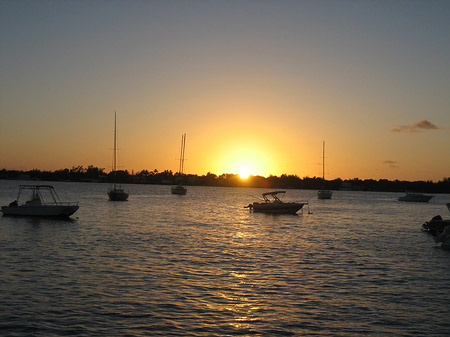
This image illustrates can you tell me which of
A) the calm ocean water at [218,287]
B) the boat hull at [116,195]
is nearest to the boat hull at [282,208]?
the calm ocean water at [218,287]

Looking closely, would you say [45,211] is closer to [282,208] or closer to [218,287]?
[282,208]

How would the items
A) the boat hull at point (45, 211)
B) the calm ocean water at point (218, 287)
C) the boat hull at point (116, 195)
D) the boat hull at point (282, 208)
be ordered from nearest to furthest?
the calm ocean water at point (218, 287)
the boat hull at point (45, 211)
the boat hull at point (282, 208)
the boat hull at point (116, 195)

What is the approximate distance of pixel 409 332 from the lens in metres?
15.4

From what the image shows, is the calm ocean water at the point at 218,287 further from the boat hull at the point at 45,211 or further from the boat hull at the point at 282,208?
the boat hull at the point at 282,208

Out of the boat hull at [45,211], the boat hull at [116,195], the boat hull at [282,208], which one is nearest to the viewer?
the boat hull at [45,211]

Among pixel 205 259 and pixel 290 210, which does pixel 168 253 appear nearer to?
pixel 205 259

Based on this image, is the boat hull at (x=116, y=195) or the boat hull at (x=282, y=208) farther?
the boat hull at (x=116, y=195)

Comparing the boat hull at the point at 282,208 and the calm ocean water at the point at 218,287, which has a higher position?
the boat hull at the point at 282,208

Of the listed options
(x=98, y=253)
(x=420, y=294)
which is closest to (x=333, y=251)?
(x=420, y=294)

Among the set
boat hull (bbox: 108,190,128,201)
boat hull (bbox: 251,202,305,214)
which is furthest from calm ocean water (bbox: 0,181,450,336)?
boat hull (bbox: 108,190,128,201)

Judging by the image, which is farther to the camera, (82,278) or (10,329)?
(82,278)

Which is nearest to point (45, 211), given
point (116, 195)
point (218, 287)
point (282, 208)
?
point (282, 208)

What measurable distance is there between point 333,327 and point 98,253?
1902 cm

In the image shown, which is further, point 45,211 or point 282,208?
point 282,208
